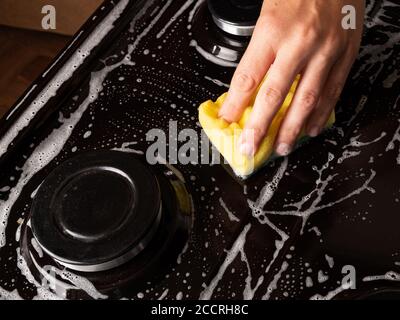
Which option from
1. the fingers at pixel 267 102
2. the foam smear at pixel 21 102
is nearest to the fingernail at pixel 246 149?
the fingers at pixel 267 102

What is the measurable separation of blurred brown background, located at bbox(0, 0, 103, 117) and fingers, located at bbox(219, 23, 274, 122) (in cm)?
94

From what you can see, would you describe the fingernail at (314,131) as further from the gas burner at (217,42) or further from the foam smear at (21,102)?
the foam smear at (21,102)

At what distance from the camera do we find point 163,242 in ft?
2.38

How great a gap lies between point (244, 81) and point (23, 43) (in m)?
1.23

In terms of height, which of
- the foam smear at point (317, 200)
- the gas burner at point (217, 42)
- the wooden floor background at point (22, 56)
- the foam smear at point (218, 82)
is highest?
the gas burner at point (217, 42)

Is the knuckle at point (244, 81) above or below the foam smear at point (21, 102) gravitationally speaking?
above

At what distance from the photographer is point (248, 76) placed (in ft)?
2.50

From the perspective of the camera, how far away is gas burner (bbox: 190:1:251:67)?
3.00 ft

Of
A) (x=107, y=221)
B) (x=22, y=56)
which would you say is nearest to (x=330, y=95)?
(x=107, y=221)

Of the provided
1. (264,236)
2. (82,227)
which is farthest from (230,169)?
(82,227)

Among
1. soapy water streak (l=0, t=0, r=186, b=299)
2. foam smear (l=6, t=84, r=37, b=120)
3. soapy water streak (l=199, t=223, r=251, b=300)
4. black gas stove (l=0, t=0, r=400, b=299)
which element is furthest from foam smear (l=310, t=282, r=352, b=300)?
foam smear (l=6, t=84, r=37, b=120)

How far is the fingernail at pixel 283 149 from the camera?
780mm

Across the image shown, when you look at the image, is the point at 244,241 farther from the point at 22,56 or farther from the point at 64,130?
the point at 22,56

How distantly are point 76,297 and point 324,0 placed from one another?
62 centimetres
